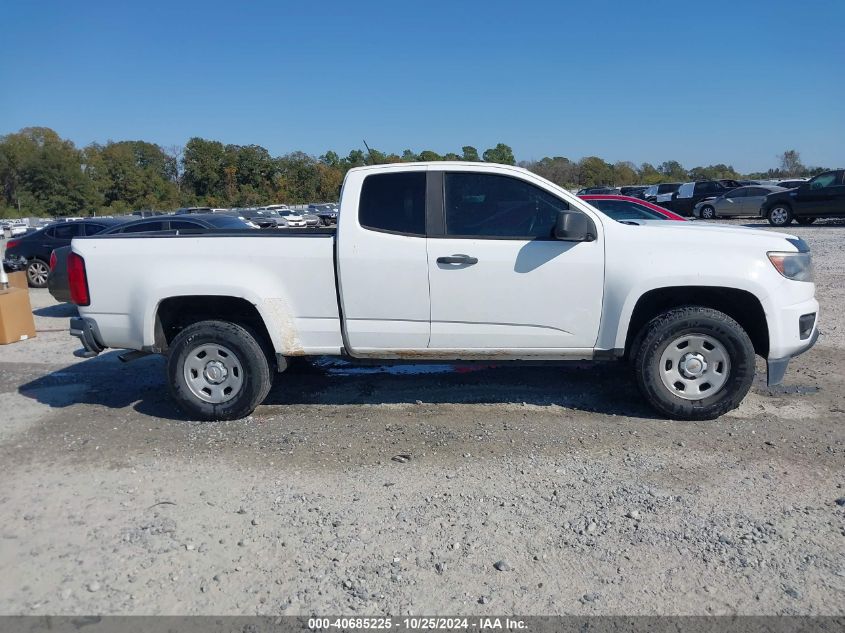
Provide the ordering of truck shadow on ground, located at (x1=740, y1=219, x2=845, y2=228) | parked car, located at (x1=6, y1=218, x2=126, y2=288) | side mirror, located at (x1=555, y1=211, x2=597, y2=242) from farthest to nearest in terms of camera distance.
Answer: truck shadow on ground, located at (x1=740, y1=219, x2=845, y2=228) < parked car, located at (x1=6, y1=218, x2=126, y2=288) < side mirror, located at (x1=555, y1=211, x2=597, y2=242)

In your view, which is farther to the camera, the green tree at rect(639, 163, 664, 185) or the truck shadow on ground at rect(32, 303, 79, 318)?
the green tree at rect(639, 163, 664, 185)

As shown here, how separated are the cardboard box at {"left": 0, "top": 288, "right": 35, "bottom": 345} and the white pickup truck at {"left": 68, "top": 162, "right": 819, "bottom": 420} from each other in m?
4.43

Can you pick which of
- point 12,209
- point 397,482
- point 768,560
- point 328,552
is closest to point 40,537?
point 328,552

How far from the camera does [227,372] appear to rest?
18.6 feet

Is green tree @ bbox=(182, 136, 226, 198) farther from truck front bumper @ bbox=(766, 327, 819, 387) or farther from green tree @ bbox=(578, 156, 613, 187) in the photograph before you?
truck front bumper @ bbox=(766, 327, 819, 387)

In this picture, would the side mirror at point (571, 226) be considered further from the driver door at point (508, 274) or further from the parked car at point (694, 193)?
the parked car at point (694, 193)

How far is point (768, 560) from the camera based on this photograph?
3422 millimetres

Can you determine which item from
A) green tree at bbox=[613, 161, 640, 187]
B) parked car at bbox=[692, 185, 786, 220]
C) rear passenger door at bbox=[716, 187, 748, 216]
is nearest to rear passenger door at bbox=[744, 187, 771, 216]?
parked car at bbox=[692, 185, 786, 220]

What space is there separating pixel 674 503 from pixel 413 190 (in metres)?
2.94

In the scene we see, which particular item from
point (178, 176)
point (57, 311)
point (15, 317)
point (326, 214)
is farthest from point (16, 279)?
point (178, 176)

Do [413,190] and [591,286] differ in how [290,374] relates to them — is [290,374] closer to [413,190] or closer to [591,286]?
[413,190]

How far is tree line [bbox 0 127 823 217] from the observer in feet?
232

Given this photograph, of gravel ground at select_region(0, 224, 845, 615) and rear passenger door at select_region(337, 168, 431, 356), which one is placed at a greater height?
rear passenger door at select_region(337, 168, 431, 356)

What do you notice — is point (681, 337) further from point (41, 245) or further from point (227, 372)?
point (41, 245)
